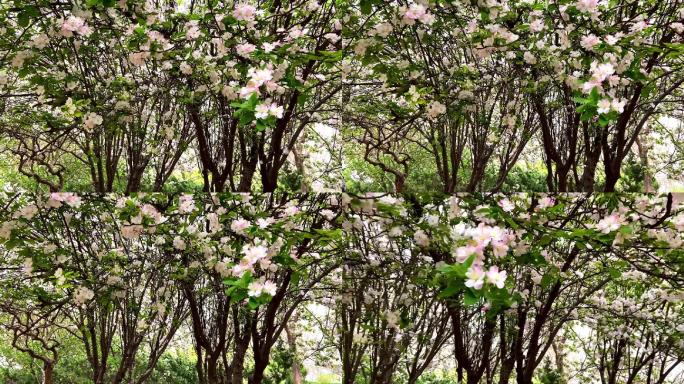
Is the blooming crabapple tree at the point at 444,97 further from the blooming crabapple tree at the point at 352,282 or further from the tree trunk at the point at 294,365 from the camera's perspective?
the tree trunk at the point at 294,365

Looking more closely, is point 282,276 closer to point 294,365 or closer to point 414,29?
point 294,365

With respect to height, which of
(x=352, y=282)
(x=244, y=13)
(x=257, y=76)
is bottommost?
(x=352, y=282)

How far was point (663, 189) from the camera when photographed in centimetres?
189

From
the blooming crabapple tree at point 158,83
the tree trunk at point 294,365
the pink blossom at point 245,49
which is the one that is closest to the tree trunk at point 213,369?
the tree trunk at point 294,365

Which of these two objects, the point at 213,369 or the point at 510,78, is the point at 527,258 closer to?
the point at 510,78

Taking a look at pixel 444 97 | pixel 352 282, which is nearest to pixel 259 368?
pixel 352 282

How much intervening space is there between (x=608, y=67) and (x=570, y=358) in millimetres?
1327

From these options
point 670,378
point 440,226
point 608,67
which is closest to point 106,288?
point 440,226

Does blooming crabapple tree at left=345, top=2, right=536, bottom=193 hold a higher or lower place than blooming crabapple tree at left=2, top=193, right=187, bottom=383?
higher

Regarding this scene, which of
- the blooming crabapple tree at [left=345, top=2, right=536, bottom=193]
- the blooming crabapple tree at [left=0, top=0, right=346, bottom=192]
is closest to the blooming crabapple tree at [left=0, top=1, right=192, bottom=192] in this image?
the blooming crabapple tree at [left=0, top=0, right=346, bottom=192]

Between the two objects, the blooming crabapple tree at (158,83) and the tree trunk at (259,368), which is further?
the tree trunk at (259,368)

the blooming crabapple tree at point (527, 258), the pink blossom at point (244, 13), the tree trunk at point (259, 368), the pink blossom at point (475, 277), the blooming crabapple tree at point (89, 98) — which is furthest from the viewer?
the tree trunk at point (259, 368)

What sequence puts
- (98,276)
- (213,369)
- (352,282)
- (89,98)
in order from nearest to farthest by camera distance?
(89,98) → (98,276) → (352,282) → (213,369)

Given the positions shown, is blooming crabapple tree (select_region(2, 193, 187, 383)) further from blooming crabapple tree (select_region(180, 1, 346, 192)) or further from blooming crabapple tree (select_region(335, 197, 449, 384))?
blooming crabapple tree (select_region(335, 197, 449, 384))
